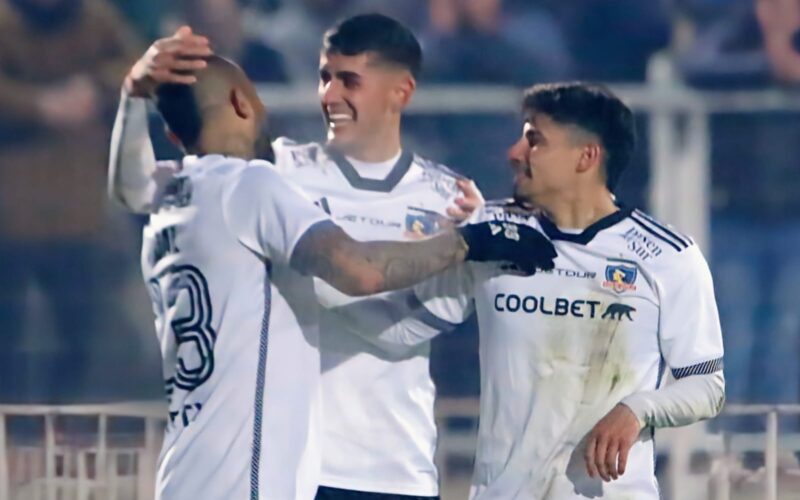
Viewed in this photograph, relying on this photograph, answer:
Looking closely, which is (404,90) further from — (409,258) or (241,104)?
(409,258)

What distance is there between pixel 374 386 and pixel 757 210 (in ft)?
2.64

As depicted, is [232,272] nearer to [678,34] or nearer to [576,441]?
[576,441]

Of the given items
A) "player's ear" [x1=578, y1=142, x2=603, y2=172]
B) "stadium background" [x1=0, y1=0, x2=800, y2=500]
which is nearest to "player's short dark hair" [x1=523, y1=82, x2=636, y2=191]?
"player's ear" [x1=578, y1=142, x2=603, y2=172]

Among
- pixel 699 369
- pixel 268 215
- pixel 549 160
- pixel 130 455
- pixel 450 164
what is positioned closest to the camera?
pixel 268 215

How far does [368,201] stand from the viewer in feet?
8.05

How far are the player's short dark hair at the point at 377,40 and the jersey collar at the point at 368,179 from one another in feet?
0.58

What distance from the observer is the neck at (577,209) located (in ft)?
7.72

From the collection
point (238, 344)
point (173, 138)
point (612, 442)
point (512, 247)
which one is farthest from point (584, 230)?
point (173, 138)

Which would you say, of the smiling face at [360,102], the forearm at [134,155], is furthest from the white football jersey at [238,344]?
the smiling face at [360,102]

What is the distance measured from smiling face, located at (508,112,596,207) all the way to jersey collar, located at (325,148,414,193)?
211mm

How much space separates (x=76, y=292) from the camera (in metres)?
2.69

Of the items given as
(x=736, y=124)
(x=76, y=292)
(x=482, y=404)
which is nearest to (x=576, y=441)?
(x=482, y=404)

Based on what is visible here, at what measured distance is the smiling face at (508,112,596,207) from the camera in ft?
7.79

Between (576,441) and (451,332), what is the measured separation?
35 centimetres
